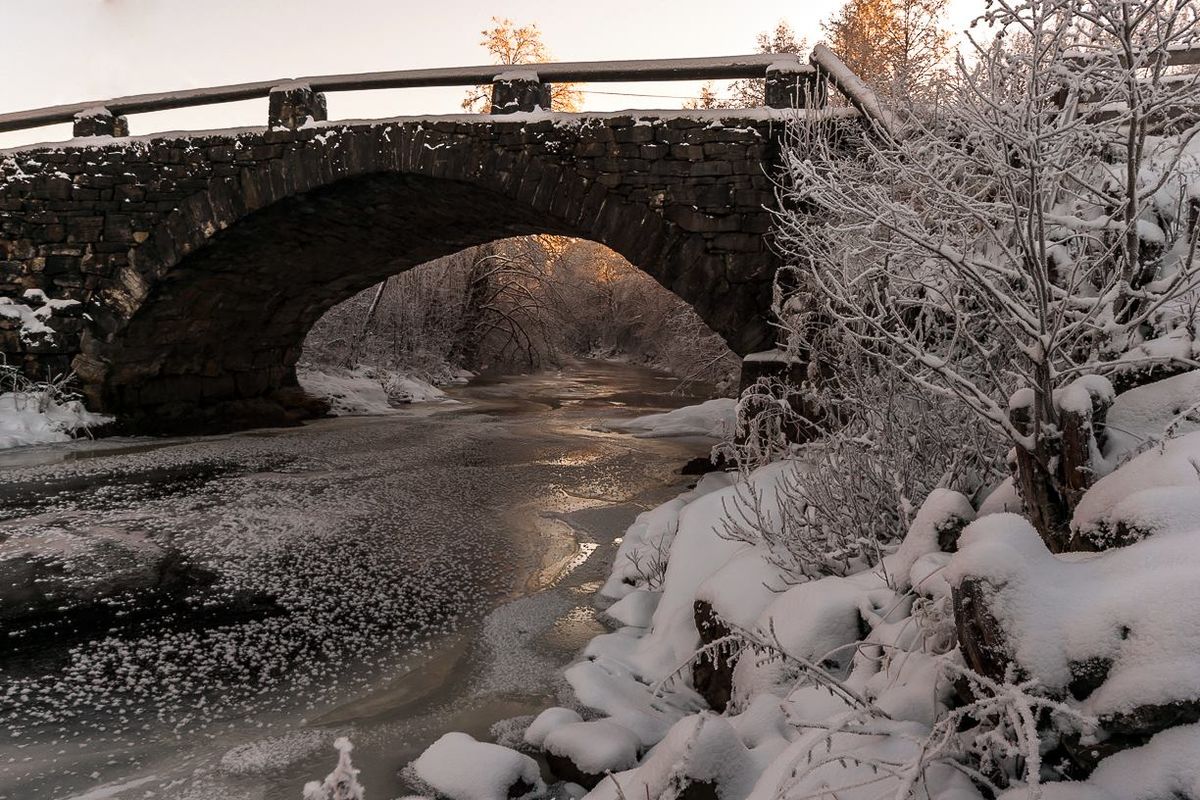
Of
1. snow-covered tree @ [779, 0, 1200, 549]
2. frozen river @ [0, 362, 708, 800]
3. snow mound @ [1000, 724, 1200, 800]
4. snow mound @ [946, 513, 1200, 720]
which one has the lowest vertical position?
frozen river @ [0, 362, 708, 800]

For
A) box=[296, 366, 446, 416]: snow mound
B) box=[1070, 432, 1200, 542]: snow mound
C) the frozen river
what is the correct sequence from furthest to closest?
1. box=[296, 366, 446, 416]: snow mound
2. the frozen river
3. box=[1070, 432, 1200, 542]: snow mound

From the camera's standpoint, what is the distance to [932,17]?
24109 millimetres

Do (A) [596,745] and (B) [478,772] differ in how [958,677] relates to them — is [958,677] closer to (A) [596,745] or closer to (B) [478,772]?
(A) [596,745]

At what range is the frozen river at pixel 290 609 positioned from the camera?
2.83 meters

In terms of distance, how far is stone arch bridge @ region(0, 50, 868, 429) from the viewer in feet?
23.3

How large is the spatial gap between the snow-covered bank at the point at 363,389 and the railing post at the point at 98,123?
492cm

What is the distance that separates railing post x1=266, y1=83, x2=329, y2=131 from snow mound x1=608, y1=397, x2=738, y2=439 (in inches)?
216

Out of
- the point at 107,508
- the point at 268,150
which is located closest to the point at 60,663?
the point at 107,508

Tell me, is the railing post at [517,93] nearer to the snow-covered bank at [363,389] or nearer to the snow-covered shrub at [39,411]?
the snow-covered shrub at [39,411]

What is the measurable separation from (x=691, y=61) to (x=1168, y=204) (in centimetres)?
536

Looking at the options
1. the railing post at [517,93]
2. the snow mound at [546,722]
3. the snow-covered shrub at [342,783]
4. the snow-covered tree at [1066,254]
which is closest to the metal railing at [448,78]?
the railing post at [517,93]

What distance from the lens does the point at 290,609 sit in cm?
423

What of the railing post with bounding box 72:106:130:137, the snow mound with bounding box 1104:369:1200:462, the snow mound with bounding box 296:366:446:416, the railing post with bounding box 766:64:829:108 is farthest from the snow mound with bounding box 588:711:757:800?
the snow mound with bounding box 296:366:446:416

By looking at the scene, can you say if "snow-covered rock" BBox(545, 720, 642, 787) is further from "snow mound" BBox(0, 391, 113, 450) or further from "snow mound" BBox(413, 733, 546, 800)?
"snow mound" BBox(0, 391, 113, 450)
